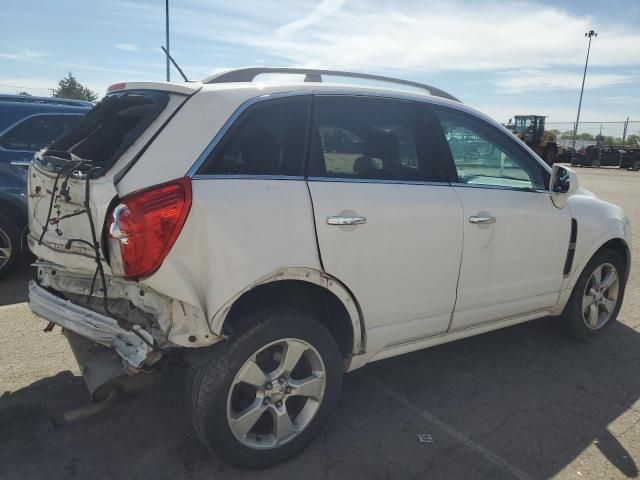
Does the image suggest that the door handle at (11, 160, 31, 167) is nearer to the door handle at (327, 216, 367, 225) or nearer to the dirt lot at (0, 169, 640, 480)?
the dirt lot at (0, 169, 640, 480)

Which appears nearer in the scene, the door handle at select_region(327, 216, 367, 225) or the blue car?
the door handle at select_region(327, 216, 367, 225)

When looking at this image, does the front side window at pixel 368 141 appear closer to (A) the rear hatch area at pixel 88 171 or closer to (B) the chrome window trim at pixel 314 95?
(B) the chrome window trim at pixel 314 95

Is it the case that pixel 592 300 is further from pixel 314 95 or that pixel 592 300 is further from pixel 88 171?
pixel 88 171

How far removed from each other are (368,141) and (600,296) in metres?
2.62

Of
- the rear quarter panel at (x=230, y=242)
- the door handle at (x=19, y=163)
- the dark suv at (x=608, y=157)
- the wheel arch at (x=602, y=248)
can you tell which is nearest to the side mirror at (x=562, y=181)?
the wheel arch at (x=602, y=248)

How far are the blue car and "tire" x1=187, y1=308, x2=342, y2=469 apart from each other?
148 inches

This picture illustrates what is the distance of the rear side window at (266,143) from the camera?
246cm

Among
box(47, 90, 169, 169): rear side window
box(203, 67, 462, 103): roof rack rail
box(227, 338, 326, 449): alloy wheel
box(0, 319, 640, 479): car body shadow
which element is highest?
Answer: box(203, 67, 462, 103): roof rack rail

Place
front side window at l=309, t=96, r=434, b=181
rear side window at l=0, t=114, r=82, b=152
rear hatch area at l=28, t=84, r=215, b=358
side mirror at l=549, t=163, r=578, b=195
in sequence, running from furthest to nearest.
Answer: rear side window at l=0, t=114, r=82, b=152, side mirror at l=549, t=163, r=578, b=195, front side window at l=309, t=96, r=434, b=181, rear hatch area at l=28, t=84, r=215, b=358

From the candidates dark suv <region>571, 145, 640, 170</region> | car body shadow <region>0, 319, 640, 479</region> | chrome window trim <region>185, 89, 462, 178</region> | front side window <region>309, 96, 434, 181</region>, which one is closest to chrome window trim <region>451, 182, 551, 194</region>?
front side window <region>309, 96, 434, 181</region>

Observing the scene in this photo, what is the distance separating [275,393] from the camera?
264cm

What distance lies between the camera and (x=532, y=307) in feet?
12.5

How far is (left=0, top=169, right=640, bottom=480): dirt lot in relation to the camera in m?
2.70

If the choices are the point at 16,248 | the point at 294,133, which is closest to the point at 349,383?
the point at 294,133
